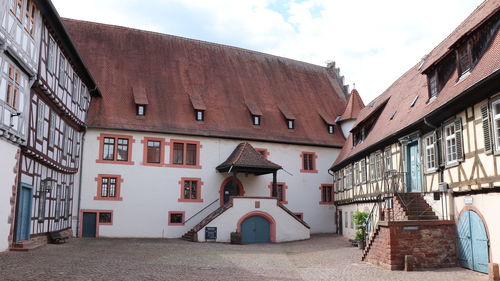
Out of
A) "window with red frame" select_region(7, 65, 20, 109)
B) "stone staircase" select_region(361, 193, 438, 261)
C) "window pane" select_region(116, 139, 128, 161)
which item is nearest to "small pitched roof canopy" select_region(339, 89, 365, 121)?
"window pane" select_region(116, 139, 128, 161)

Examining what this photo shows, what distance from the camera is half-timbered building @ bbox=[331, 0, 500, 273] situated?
13.3 meters

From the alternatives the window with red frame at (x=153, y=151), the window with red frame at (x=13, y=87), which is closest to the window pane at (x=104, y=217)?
the window with red frame at (x=153, y=151)

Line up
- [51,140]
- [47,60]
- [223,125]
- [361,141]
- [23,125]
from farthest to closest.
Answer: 1. [223,125]
2. [361,141]
3. [51,140]
4. [47,60]
5. [23,125]

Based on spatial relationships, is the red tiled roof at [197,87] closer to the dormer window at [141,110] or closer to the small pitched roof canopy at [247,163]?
the dormer window at [141,110]

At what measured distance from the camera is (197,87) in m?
34.0

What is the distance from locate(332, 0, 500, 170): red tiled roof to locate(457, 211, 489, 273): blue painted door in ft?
11.6

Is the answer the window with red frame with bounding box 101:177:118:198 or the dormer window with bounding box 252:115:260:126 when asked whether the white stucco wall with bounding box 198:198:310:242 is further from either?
the dormer window with bounding box 252:115:260:126

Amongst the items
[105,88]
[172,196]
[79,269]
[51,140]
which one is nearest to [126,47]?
[105,88]

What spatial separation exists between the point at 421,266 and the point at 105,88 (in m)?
22.7

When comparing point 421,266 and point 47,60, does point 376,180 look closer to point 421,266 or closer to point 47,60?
point 421,266

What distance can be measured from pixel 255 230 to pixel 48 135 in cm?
1278

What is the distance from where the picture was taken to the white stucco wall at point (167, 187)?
2836cm

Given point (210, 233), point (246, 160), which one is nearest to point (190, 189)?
point (246, 160)

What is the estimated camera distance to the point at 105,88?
31.0 metres
